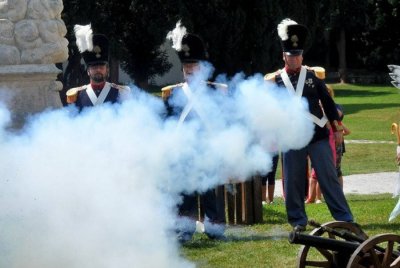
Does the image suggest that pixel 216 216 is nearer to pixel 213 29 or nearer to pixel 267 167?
pixel 267 167

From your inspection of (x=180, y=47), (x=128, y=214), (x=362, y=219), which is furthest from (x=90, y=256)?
(x=362, y=219)

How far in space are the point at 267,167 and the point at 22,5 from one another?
10.5 ft

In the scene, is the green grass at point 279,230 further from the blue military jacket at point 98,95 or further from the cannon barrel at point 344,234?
the blue military jacket at point 98,95

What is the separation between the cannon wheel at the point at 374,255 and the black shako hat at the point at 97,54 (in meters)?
3.97

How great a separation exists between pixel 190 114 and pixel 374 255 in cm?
302

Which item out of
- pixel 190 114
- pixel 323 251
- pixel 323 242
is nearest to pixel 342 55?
pixel 190 114

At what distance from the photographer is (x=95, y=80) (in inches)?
404

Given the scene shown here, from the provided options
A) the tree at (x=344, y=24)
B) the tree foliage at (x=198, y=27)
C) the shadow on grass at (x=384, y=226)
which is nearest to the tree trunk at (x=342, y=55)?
the tree at (x=344, y=24)

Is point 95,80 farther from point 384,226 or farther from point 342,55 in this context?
point 342,55

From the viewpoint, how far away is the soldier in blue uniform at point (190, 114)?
991 centimetres

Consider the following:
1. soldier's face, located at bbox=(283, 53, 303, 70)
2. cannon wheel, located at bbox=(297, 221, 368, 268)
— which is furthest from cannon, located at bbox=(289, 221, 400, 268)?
soldier's face, located at bbox=(283, 53, 303, 70)

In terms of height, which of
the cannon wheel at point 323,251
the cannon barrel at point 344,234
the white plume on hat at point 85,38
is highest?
the white plume on hat at point 85,38

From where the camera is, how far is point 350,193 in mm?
15594

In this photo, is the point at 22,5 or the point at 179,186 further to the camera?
the point at 22,5
